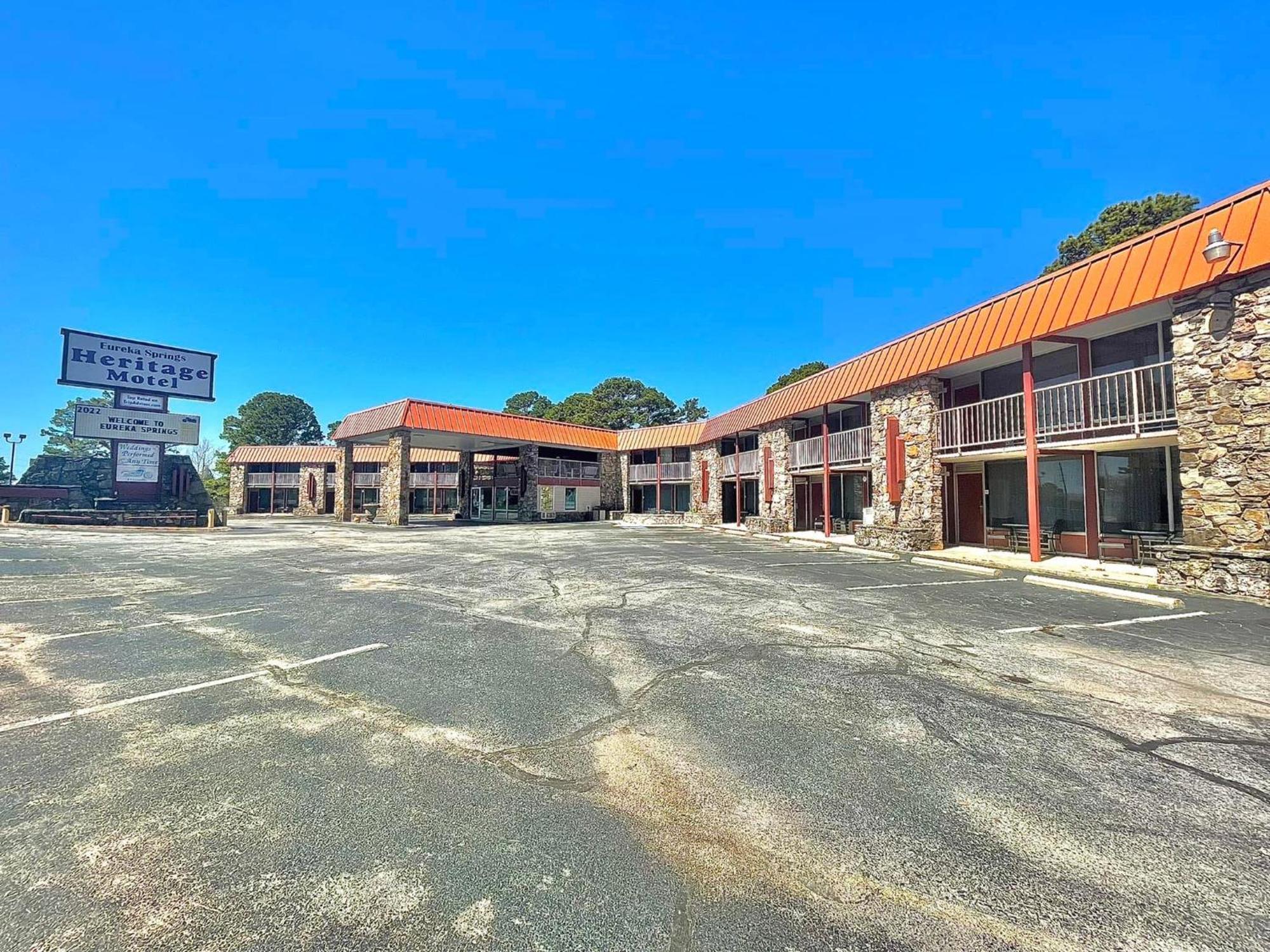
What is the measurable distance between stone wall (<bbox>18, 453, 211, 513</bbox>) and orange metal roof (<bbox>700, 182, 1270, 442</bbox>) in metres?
32.3

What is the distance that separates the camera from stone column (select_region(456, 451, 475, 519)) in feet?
135

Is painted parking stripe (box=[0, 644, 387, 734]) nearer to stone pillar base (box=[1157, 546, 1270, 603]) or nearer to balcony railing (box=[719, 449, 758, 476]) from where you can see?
stone pillar base (box=[1157, 546, 1270, 603])

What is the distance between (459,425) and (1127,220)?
3662 centimetres

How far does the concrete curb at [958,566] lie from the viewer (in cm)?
1185

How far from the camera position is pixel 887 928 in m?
2.06

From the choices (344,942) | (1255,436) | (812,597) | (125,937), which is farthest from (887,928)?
(1255,436)

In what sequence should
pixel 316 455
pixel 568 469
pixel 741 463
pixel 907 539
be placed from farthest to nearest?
pixel 316 455, pixel 568 469, pixel 741 463, pixel 907 539

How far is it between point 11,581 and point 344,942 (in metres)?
12.4

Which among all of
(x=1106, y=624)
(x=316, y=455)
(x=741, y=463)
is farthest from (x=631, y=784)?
(x=316, y=455)

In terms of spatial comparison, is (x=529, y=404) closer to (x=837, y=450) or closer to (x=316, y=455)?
(x=316, y=455)

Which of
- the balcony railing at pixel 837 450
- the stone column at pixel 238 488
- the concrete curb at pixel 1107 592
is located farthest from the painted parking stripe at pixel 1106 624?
the stone column at pixel 238 488

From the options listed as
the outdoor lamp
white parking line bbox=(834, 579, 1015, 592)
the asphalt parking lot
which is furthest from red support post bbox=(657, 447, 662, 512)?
the asphalt parking lot

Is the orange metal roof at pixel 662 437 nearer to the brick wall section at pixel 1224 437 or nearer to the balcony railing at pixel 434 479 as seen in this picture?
the balcony railing at pixel 434 479

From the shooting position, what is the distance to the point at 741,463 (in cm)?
2980
